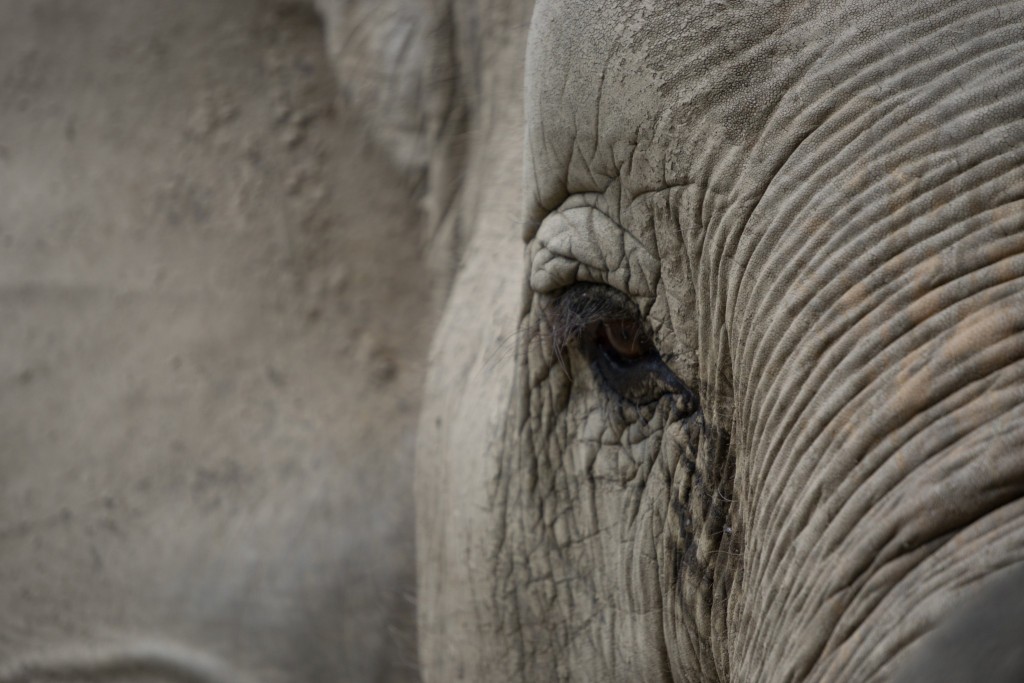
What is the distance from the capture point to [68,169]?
2705 mm

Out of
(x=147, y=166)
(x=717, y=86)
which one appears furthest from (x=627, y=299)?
(x=147, y=166)

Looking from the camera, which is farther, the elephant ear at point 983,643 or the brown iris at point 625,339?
the brown iris at point 625,339

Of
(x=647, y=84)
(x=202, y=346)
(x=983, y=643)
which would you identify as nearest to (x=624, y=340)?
(x=647, y=84)

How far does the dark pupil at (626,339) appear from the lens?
1.54m

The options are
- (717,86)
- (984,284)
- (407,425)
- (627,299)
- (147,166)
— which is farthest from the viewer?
(147,166)

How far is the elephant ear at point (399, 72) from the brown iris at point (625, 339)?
0.83 m

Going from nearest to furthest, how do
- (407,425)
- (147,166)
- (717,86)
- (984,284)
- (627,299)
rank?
(984,284), (717,86), (627,299), (407,425), (147,166)

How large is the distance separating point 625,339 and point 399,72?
976mm

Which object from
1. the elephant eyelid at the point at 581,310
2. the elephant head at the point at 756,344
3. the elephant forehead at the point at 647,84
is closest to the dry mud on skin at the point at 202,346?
the elephant head at the point at 756,344

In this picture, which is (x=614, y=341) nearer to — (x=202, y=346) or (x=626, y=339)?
(x=626, y=339)

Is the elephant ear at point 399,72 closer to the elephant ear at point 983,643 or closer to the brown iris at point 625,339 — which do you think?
the brown iris at point 625,339

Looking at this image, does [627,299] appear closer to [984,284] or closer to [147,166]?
[984,284]

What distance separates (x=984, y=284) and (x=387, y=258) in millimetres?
1525

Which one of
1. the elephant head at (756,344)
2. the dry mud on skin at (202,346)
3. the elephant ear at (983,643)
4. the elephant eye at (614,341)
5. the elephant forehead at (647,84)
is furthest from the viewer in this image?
the dry mud on skin at (202,346)
